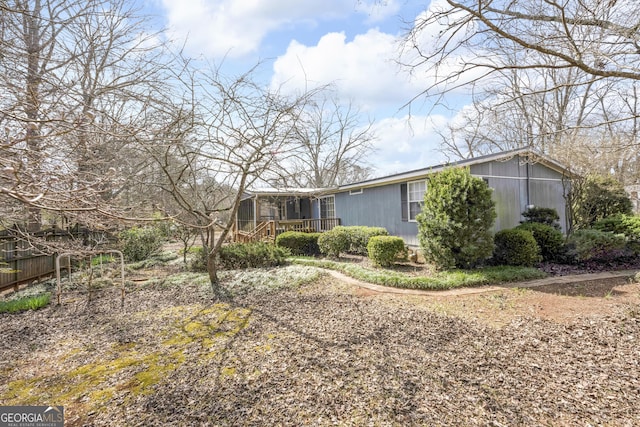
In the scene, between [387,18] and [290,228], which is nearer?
[387,18]

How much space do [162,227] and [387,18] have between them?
13.2 meters

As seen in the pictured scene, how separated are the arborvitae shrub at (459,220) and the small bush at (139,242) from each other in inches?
409

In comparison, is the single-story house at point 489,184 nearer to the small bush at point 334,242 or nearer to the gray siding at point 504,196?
the gray siding at point 504,196

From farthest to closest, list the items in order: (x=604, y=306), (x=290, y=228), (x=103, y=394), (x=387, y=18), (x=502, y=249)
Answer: (x=290, y=228) < (x=502, y=249) < (x=604, y=306) < (x=387, y=18) < (x=103, y=394)

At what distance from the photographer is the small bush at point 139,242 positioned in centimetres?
1188

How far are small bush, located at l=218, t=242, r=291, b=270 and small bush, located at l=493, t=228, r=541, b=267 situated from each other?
609cm

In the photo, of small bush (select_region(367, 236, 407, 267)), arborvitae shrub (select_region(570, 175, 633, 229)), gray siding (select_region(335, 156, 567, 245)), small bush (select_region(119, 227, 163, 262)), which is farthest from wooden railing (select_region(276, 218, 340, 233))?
arborvitae shrub (select_region(570, 175, 633, 229))

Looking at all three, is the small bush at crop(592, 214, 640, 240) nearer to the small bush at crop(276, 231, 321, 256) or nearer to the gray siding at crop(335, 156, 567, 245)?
the gray siding at crop(335, 156, 567, 245)

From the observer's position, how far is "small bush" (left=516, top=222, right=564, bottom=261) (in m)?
8.66

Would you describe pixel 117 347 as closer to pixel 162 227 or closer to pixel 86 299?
pixel 86 299

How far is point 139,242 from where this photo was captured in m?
12.2

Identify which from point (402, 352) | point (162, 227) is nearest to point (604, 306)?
point (402, 352)

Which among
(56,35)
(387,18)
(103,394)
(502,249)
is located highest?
(387,18)

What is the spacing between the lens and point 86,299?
22.4ft
